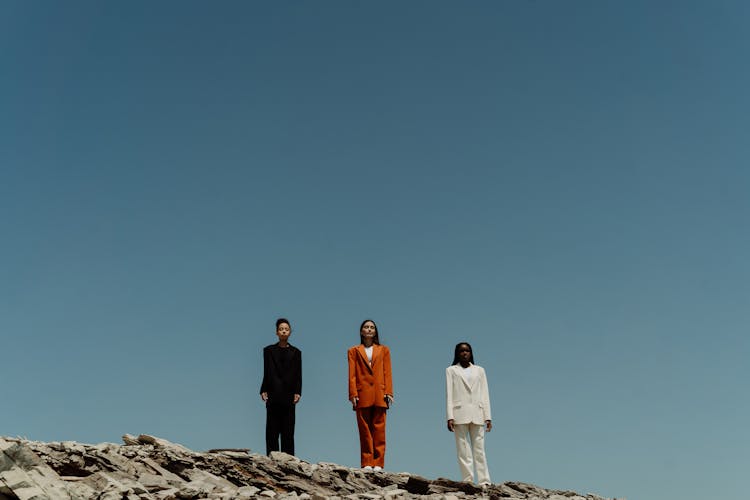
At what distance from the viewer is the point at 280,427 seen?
1527cm

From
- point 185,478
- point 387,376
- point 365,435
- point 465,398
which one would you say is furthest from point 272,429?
point 465,398

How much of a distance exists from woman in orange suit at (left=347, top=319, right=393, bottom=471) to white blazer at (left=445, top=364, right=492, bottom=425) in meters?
1.20

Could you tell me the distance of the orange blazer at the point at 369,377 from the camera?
1516 centimetres

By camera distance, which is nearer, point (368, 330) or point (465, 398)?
point (465, 398)

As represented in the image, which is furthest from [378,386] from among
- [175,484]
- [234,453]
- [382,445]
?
[175,484]

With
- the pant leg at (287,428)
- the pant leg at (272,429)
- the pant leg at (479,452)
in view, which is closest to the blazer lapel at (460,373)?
the pant leg at (479,452)

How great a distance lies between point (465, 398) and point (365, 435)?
2017mm

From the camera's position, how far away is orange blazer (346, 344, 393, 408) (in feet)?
49.7

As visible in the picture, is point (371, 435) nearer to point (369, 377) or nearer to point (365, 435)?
point (365, 435)

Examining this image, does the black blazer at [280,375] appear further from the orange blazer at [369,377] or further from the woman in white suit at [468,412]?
the woman in white suit at [468,412]

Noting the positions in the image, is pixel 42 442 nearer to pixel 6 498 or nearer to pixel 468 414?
pixel 6 498

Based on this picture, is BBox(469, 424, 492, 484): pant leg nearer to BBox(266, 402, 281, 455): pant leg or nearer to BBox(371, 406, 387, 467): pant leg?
BBox(371, 406, 387, 467): pant leg

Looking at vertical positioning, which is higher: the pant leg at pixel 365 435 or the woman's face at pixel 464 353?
the woman's face at pixel 464 353

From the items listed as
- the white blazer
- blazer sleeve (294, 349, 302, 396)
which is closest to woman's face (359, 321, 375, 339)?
blazer sleeve (294, 349, 302, 396)
